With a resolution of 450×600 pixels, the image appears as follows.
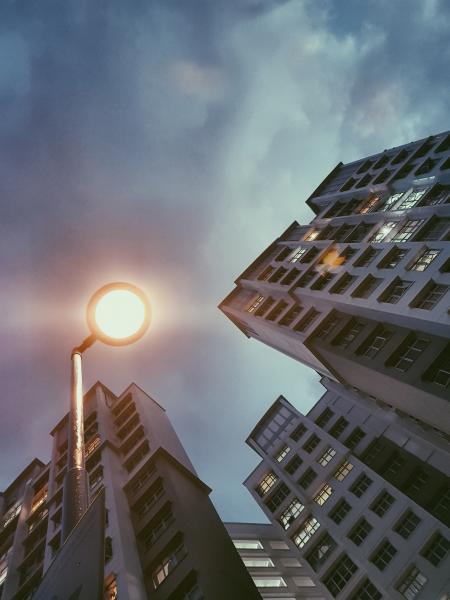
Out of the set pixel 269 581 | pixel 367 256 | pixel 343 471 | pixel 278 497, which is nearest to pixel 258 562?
pixel 269 581

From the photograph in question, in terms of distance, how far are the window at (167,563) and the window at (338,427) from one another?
3111cm

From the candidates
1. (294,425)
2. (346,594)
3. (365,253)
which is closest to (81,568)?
(365,253)

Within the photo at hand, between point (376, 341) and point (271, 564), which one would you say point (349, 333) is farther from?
point (271, 564)

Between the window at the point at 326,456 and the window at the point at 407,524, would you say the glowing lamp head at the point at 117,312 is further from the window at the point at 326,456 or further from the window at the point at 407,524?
the window at the point at 326,456

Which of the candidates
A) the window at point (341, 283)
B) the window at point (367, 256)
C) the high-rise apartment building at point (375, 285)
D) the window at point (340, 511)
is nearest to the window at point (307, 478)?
the window at point (340, 511)

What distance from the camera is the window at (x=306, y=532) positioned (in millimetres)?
41400

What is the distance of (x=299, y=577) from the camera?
195 feet

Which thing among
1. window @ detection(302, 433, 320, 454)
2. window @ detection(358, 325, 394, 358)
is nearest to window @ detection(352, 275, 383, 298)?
window @ detection(358, 325, 394, 358)

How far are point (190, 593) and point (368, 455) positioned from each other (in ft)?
99.2

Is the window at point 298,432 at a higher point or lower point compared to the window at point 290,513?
higher

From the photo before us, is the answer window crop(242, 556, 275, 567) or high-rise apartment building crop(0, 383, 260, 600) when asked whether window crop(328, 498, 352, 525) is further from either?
window crop(242, 556, 275, 567)

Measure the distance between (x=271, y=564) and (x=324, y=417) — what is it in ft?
87.9

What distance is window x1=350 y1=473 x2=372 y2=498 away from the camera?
40562 mm

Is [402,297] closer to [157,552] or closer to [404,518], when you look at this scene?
[404,518]
